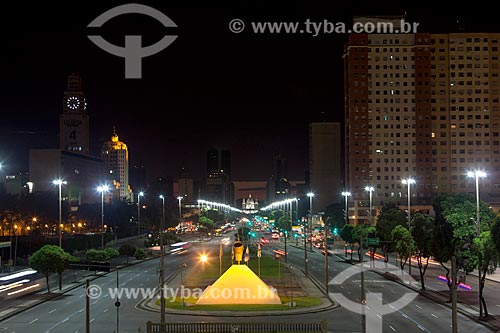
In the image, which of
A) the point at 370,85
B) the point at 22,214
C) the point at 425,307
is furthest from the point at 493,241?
the point at 370,85

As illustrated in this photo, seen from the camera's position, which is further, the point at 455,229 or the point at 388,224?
the point at 388,224

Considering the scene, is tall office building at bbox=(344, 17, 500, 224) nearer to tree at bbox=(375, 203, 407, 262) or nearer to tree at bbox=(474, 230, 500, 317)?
tree at bbox=(375, 203, 407, 262)

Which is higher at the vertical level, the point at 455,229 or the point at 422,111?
the point at 422,111

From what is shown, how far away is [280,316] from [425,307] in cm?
1381

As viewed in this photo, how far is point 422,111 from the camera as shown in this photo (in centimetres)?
19850

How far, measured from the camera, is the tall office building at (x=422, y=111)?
195 meters

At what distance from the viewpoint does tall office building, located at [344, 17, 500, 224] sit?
195m

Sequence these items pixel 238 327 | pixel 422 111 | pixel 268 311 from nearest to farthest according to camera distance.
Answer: pixel 238 327
pixel 268 311
pixel 422 111

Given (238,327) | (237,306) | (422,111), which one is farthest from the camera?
(422,111)

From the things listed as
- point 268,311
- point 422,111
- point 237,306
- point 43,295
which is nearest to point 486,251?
point 268,311

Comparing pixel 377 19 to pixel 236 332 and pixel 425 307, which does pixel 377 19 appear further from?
pixel 236 332

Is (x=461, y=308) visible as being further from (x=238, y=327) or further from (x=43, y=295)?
(x=43, y=295)

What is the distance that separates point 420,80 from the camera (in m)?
198

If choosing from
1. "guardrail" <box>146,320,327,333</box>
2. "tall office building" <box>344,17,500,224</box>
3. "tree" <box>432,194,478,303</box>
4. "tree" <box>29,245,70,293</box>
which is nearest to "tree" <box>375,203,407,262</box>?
"tree" <box>432,194,478,303</box>
